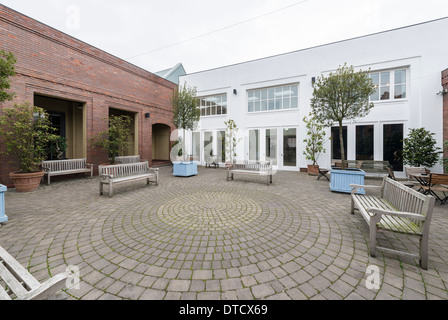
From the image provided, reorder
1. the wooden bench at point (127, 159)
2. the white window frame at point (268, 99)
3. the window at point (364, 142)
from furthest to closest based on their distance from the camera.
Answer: the white window frame at point (268, 99) → the wooden bench at point (127, 159) → the window at point (364, 142)

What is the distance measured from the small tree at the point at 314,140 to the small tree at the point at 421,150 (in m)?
3.32

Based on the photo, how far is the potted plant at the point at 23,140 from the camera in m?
5.90

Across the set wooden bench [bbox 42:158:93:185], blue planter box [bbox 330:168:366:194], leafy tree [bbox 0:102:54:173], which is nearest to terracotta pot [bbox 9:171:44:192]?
leafy tree [bbox 0:102:54:173]

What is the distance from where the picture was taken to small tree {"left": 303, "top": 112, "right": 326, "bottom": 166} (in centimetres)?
983

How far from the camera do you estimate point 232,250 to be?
2.63 m

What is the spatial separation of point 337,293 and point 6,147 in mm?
10173

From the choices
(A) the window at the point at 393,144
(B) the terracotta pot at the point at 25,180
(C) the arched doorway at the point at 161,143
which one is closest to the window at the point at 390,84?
(A) the window at the point at 393,144

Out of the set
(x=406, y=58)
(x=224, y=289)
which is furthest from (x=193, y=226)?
(x=406, y=58)

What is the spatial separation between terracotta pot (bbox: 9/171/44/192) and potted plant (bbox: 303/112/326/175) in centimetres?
1162

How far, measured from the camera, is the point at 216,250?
8.62ft

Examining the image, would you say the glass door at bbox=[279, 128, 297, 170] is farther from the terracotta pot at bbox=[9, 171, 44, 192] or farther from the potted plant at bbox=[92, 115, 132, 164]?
the terracotta pot at bbox=[9, 171, 44, 192]

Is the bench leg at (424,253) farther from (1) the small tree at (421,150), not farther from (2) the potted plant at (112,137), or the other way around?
(2) the potted plant at (112,137)

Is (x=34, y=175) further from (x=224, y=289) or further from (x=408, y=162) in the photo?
(x=408, y=162)

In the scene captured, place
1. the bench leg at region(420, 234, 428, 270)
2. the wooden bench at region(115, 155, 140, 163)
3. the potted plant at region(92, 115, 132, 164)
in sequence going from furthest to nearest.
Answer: the wooden bench at region(115, 155, 140, 163) → the potted plant at region(92, 115, 132, 164) → the bench leg at region(420, 234, 428, 270)
